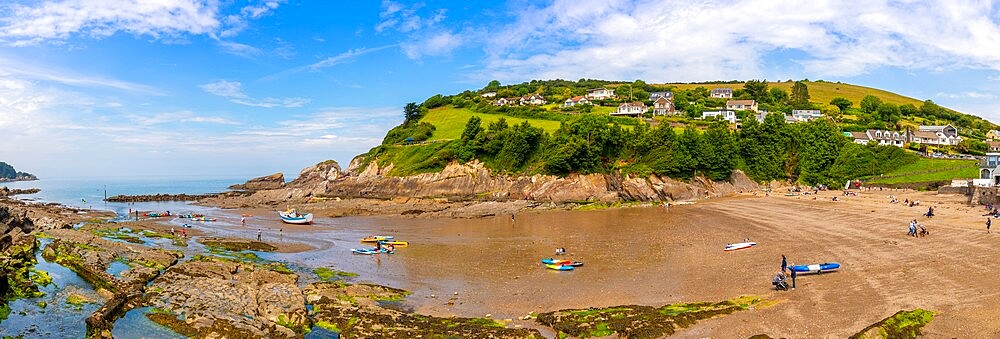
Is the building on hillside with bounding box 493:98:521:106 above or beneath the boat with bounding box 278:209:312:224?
above

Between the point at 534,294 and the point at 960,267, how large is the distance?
18.7m

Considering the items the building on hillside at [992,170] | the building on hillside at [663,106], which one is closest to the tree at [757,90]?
the building on hillside at [663,106]

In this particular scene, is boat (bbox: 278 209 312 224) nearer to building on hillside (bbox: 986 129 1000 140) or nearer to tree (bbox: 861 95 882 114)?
tree (bbox: 861 95 882 114)

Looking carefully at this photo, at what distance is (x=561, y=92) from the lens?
445ft

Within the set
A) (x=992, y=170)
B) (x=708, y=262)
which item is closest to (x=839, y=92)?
(x=992, y=170)

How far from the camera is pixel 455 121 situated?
10506 centimetres

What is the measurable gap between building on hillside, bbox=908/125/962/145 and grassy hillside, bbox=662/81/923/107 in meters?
32.3

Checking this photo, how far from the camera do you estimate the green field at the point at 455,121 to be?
9481cm

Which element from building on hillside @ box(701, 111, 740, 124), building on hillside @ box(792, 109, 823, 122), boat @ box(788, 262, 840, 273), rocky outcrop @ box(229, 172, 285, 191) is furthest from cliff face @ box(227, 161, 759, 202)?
building on hillside @ box(792, 109, 823, 122)

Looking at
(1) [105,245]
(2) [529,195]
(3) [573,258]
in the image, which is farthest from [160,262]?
(2) [529,195]

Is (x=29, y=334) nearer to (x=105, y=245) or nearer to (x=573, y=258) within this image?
(x=105, y=245)

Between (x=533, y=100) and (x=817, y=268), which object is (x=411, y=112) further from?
(x=817, y=268)

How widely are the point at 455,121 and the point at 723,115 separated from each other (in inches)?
1987

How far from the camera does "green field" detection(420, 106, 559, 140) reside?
94812 mm
